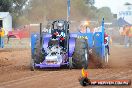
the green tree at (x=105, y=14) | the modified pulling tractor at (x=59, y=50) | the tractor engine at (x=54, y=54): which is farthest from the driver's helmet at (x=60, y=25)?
the green tree at (x=105, y=14)

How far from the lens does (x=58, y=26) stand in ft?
55.6

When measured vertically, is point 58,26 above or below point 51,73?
above

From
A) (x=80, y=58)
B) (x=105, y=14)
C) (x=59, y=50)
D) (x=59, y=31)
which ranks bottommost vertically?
(x=80, y=58)

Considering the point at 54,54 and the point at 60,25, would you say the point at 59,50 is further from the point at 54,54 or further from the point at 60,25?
the point at 60,25

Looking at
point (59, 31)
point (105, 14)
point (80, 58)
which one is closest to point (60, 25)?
point (59, 31)

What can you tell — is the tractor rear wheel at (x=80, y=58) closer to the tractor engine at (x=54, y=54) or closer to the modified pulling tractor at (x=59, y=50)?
the modified pulling tractor at (x=59, y=50)

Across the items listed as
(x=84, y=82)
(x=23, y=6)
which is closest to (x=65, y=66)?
(x=84, y=82)

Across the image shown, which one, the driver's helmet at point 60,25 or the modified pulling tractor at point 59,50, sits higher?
the driver's helmet at point 60,25

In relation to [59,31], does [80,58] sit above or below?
below

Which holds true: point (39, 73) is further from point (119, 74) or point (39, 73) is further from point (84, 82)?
point (84, 82)

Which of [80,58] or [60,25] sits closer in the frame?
[80,58]

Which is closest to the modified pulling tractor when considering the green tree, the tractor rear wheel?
the tractor rear wheel

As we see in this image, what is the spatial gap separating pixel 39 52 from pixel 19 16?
49841mm

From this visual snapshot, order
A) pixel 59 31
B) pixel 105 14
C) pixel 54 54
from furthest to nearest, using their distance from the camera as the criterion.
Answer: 1. pixel 105 14
2. pixel 59 31
3. pixel 54 54
